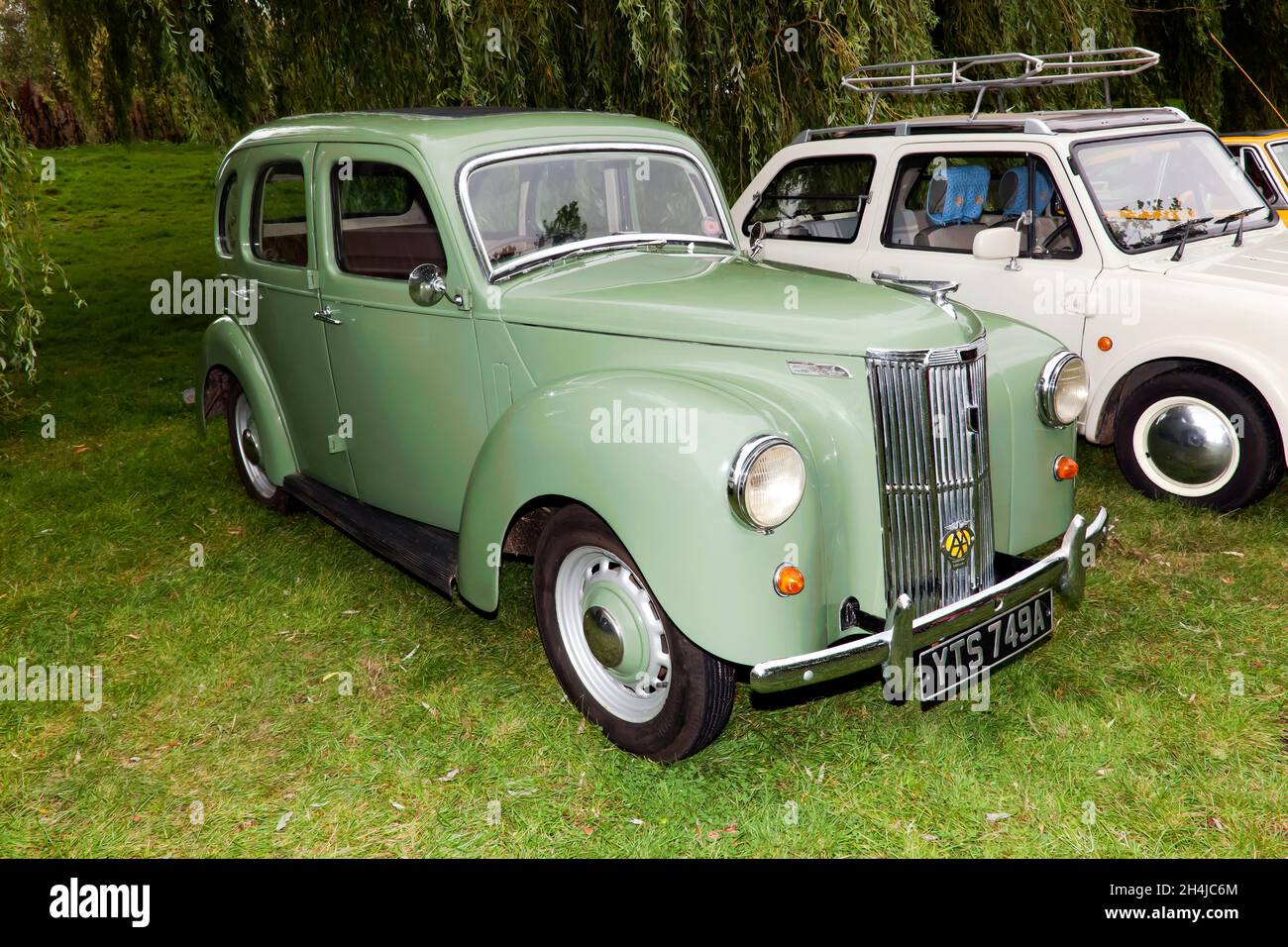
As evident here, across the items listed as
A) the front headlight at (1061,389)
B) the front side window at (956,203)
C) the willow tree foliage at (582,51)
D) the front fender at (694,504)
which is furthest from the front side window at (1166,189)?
the front fender at (694,504)

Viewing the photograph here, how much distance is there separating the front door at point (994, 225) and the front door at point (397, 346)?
293 centimetres

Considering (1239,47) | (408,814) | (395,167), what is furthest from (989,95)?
(408,814)

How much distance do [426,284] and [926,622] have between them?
7.18 ft

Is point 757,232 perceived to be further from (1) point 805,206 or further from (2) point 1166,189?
(2) point 1166,189

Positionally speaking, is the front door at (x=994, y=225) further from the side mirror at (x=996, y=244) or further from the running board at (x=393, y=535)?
the running board at (x=393, y=535)

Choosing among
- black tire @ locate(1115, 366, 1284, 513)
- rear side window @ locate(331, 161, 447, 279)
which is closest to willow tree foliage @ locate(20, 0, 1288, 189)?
rear side window @ locate(331, 161, 447, 279)

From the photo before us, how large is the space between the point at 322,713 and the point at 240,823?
0.66 m

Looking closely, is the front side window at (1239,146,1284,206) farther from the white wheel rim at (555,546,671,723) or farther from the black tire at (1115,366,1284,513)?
the white wheel rim at (555,546,671,723)

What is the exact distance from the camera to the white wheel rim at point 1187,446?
536 centimetres

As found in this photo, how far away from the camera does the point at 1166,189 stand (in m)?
5.93

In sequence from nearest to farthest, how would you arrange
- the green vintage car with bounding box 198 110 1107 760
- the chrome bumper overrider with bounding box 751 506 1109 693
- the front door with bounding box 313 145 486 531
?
the chrome bumper overrider with bounding box 751 506 1109 693
the green vintage car with bounding box 198 110 1107 760
the front door with bounding box 313 145 486 531

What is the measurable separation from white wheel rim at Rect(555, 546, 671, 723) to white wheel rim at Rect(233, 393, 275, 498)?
9.36 feet

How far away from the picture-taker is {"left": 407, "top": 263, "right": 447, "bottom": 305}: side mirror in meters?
4.04

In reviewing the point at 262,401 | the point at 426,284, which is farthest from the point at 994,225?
the point at 262,401
